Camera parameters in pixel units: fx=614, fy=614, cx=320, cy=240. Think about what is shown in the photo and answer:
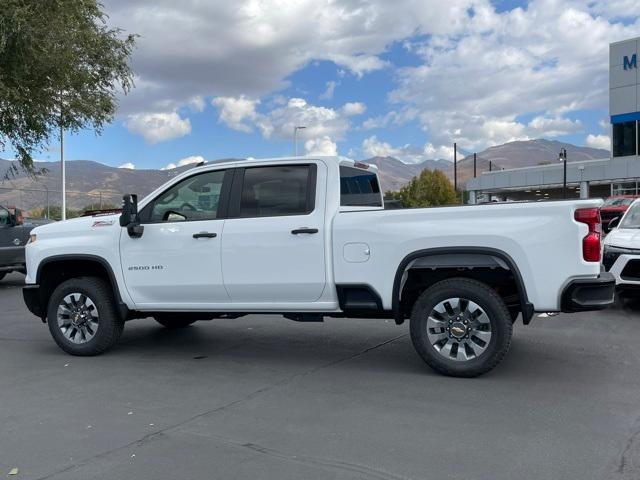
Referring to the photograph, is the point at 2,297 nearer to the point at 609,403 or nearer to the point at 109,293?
the point at 109,293

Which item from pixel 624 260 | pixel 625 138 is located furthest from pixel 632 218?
pixel 625 138

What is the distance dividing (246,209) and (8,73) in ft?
39.7

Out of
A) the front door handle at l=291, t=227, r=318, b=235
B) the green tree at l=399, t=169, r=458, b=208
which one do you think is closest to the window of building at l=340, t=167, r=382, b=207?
the front door handle at l=291, t=227, r=318, b=235

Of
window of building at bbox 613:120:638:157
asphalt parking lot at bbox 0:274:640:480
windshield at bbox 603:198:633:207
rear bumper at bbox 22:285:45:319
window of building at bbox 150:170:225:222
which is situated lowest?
asphalt parking lot at bbox 0:274:640:480

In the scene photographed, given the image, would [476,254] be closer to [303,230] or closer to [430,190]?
[303,230]

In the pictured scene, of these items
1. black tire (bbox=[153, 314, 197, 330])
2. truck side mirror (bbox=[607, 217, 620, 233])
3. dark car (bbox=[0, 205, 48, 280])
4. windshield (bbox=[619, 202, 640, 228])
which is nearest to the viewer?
black tire (bbox=[153, 314, 197, 330])

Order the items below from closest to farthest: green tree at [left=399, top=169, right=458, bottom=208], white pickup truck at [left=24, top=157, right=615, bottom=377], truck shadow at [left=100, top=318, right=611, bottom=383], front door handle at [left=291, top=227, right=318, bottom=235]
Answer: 1. white pickup truck at [left=24, top=157, right=615, bottom=377]
2. front door handle at [left=291, top=227, right=318, bottom=235]
3. truck shadow at [left=100, top=318, right=611, bottom=383]
4. green tree at [left=399, top=169, right=458, bottom=208]

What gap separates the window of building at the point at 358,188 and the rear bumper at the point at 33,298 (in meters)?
3.64

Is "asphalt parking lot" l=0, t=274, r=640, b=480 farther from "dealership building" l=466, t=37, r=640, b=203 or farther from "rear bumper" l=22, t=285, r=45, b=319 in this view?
"dealership building" l=466, t=37, r=640, b=203

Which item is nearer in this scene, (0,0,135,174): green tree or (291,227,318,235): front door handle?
(291,227,318,235): front door handle

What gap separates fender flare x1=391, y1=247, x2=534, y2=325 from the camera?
5.26 meters

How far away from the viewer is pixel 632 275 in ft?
27.4

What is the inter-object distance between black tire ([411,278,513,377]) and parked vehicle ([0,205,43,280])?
34.4 ft

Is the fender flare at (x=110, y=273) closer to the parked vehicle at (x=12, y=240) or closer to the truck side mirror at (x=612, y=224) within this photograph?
the parked vehicle at (x=12, y=240)
